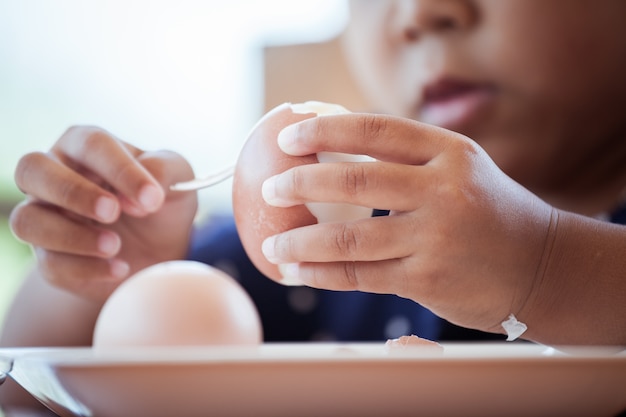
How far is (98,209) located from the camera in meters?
0.42

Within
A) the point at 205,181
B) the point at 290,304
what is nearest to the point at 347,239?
the point at 205,181

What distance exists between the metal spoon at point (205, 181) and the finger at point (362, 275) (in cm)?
8

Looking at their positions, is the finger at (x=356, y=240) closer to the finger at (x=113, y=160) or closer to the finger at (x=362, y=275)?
the finger at (x=362, y=275)

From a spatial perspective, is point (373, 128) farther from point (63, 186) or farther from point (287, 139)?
point (63, 186)

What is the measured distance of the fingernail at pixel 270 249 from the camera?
1.05 ft

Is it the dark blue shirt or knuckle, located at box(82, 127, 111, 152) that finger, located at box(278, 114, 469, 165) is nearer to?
knuckle, located at box(82, 127, 111, 152)

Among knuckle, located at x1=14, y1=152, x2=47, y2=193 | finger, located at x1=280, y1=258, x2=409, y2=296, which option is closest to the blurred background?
knuckle, located at x1=14, y1=152, x2=47, y2=193

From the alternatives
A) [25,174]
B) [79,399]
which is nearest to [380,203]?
[79,399]

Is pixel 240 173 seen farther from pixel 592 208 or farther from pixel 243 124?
pixel 592 208

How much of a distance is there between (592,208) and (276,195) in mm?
297

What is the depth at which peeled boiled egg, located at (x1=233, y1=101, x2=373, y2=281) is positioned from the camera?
1.04 feet

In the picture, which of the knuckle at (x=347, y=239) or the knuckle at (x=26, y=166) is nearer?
the knuckle at (x=347, y=239)

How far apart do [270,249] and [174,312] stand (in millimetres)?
139

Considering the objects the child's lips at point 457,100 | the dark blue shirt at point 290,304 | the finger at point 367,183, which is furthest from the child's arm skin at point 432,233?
the dark blue shirt at point 290,304
